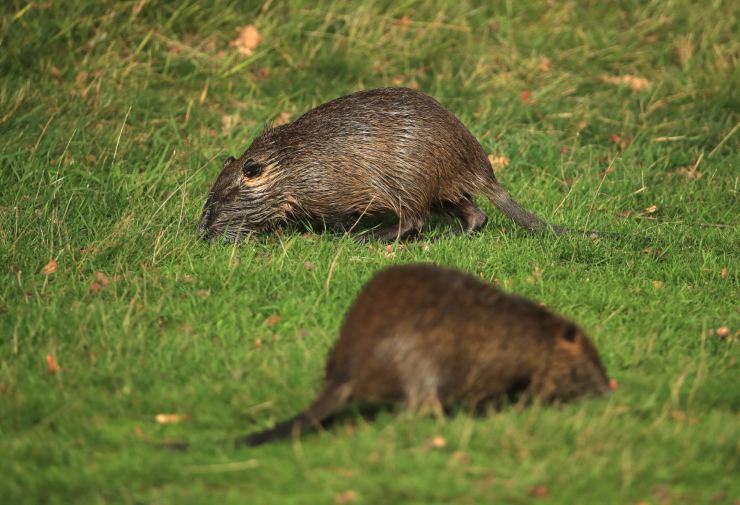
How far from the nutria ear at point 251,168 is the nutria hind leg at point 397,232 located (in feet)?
2.24

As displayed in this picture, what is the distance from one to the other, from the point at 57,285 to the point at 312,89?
3331 mm

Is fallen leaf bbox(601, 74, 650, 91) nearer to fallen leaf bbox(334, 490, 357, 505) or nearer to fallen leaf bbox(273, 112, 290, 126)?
fallen leaf bbox(273, 112, 290, 126)

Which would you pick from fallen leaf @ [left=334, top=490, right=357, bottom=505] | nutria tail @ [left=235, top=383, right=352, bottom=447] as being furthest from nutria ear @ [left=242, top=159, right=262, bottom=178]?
fallen leaf @ [left=334, top=490, right=357, bottom=505]

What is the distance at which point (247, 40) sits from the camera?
8.16m

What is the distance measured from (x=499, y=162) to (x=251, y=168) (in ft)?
6.15

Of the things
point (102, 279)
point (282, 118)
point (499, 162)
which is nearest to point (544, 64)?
point (499, 162)

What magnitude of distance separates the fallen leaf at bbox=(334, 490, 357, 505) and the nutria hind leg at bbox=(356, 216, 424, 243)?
114 inches

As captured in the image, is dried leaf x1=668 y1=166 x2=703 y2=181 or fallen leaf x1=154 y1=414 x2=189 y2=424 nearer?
fallen leaf x1=154 y1=414 x2=189 y2=424

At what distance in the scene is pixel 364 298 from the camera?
3.73 m

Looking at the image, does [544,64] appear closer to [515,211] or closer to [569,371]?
[515,211]

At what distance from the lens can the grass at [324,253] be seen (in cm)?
341

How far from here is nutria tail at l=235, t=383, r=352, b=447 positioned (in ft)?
11.3

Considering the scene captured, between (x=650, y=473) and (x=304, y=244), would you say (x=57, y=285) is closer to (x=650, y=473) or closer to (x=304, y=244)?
(x=304, y=244)

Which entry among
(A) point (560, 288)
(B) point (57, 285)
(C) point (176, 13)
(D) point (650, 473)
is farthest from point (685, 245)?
(C) point (176, 13)
